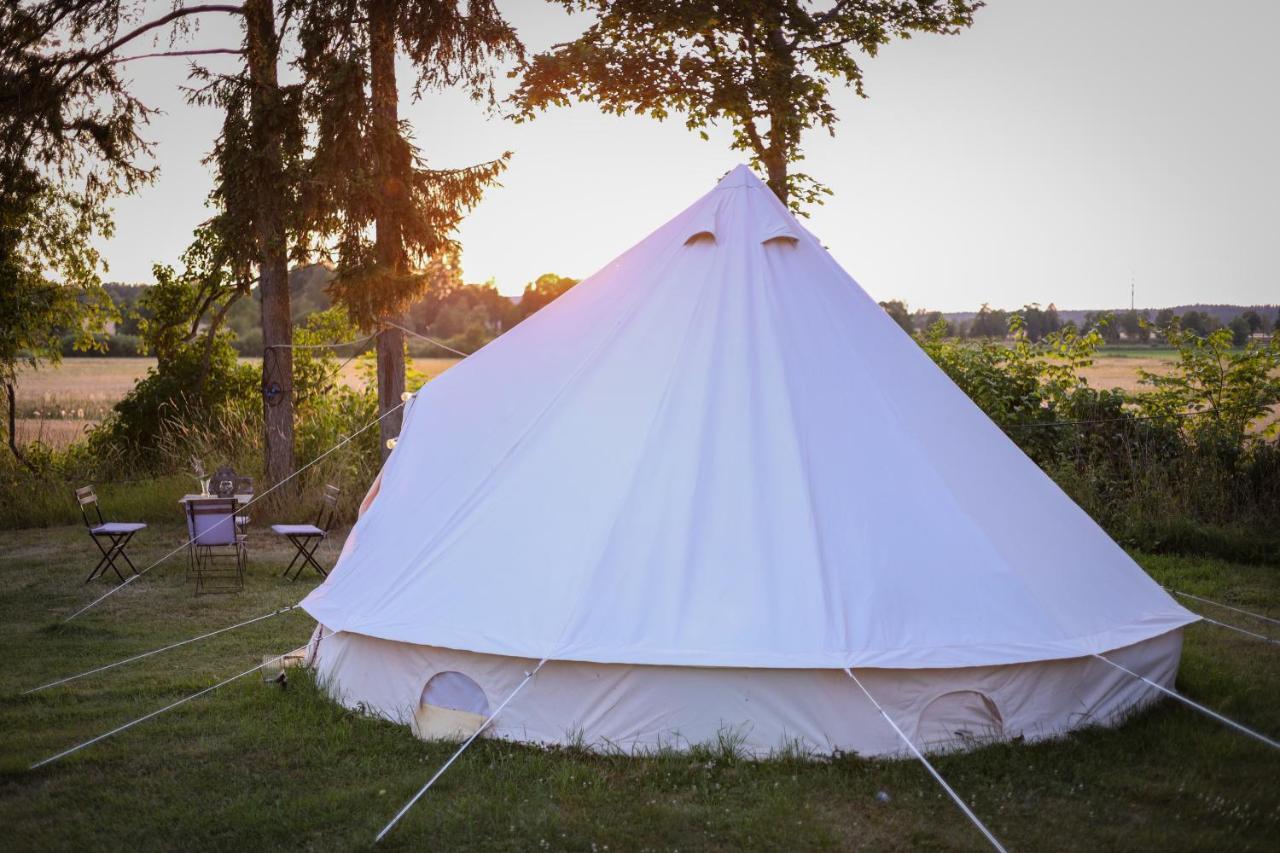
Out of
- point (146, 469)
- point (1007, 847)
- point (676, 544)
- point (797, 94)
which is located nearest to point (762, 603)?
point (676, 544)

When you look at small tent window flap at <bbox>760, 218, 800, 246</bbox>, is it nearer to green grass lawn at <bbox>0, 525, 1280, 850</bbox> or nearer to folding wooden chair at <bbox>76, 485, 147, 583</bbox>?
green grass lawn at <bbox>0, 525, 1280, 850</bbox>

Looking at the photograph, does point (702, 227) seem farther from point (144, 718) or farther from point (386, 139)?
point (386, 139)

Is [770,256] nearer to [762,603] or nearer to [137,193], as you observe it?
[762,603]

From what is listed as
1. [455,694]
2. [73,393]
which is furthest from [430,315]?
[455,694]

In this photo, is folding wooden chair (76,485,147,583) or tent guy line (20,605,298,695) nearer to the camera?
tent guy line (20,605,298,695)

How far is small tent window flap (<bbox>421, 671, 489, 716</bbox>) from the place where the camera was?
4891mm

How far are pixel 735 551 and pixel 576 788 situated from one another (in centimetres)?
115

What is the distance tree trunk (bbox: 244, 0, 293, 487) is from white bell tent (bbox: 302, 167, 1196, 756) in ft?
23.6

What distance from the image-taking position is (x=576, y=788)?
14.3 ft

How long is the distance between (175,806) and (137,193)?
1226 centimetres

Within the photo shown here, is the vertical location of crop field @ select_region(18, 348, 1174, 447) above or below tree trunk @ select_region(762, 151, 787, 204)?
below

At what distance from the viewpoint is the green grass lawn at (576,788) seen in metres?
3.99

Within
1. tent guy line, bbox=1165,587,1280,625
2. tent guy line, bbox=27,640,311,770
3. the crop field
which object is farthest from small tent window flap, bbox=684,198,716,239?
the crop field

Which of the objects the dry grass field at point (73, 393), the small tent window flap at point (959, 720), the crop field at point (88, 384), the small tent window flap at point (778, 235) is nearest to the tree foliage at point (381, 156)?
the dry grass field at point (73, 393)
